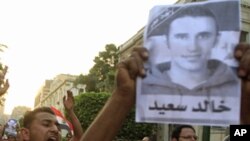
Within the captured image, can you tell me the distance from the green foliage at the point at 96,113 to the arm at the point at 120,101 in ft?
80.3

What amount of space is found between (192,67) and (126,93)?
263 millimetres

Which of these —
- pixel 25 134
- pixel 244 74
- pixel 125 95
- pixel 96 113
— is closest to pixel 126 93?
pixel 125 95

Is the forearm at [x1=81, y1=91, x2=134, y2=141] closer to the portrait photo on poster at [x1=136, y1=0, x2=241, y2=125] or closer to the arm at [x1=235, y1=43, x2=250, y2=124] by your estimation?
the portrait photo on poster at [x1=136, y1=0, x2=241, y2=125]

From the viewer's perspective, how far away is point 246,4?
19688 millimetres

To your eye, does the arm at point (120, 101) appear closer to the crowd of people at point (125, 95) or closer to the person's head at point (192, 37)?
the crowd of people at point (125, 95)

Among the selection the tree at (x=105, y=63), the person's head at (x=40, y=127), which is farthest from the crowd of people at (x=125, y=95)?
the tree at (x=105, y=63)

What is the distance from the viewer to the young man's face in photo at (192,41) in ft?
5.60

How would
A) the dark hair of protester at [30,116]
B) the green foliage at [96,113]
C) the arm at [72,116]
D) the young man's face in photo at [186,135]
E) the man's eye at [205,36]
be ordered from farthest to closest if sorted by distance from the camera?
the green foliage at [96,113] → the young man's face in photo at [186,135] → the arm at [72,116] → the dark hair of protester at [30,116] → the man's eye at [205,36]

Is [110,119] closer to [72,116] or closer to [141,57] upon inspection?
[141,57]

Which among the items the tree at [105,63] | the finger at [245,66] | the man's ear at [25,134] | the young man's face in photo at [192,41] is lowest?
the man's ear at [25,134]

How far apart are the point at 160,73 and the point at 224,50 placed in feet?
0.79

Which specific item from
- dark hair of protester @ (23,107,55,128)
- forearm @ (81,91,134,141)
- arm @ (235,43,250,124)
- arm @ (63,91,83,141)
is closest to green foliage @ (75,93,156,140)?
arm @ (63,91,83,141)

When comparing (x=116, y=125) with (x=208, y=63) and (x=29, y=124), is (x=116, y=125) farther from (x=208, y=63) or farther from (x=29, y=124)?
(x=29, y=124)

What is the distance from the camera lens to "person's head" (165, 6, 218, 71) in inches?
67.2
